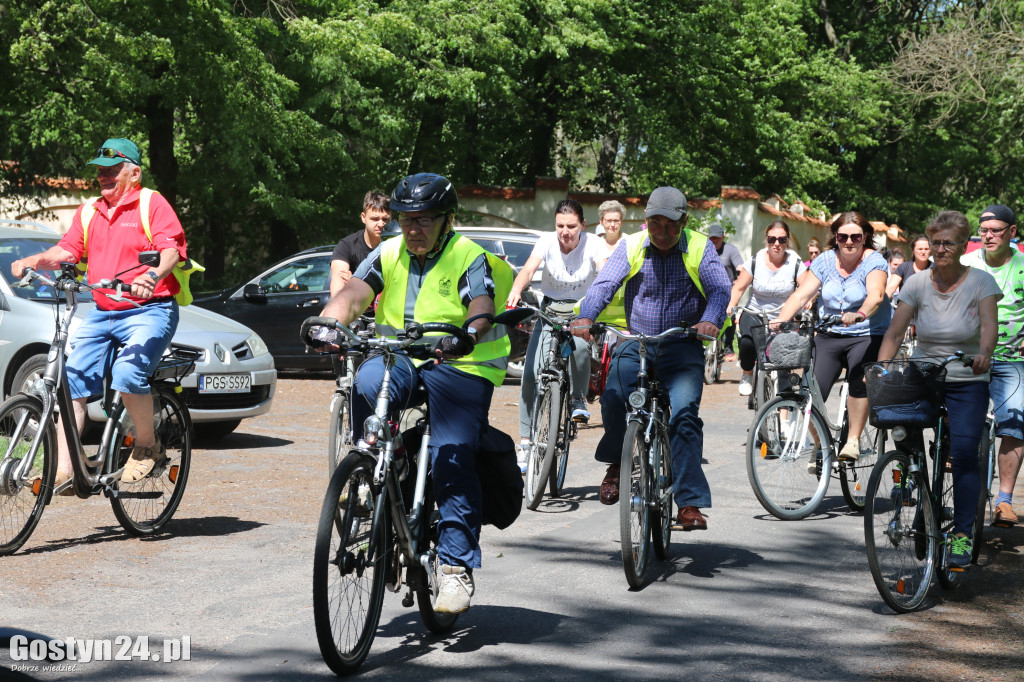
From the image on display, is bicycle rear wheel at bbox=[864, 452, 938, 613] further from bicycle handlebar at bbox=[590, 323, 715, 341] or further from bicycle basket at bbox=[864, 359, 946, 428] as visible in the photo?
bicycle handlebar at bbox=[590, 323, 715, 341]

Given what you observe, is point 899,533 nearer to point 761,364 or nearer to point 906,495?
point 906,495

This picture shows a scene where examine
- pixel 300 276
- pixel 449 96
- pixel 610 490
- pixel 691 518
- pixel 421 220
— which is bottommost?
pixel 691 518

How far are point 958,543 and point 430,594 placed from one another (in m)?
2.87

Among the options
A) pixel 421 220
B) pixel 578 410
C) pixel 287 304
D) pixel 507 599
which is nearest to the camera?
pixel 421 220

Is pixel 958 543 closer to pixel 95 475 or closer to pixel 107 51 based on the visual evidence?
pixel 95 475

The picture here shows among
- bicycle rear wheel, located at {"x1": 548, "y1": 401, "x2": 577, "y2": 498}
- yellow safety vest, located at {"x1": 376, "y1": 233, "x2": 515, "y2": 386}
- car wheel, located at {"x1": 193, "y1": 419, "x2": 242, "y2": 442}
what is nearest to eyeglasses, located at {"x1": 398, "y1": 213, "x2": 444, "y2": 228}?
yellow safety vest, located at {"x1": 376, "y1": 233, "x2": 515, "y2": 386}

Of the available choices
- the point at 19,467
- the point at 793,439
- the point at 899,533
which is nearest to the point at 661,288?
the point at 899,533

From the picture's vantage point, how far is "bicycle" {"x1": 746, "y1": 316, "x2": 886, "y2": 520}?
808 centimetres

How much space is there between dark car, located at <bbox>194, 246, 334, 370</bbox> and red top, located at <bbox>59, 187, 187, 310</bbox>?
9357mm

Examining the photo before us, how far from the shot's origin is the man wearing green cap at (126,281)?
6.54 m

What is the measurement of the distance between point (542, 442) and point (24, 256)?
4.59 m

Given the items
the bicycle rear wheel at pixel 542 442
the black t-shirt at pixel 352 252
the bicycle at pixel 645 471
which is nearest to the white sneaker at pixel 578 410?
the bicycle rear wheel at pixel 542 442

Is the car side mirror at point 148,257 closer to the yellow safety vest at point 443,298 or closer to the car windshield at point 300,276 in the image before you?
the yellow safety vest at point 443,298

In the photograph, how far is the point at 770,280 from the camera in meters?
11.1
